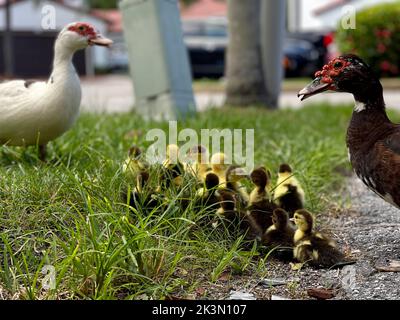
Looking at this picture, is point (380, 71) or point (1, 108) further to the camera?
point (380, 71)

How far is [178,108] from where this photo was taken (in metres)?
6.46

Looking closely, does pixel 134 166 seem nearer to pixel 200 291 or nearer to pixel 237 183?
pixel 237 183

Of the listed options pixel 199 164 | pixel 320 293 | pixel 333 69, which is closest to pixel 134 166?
pixel 199 164

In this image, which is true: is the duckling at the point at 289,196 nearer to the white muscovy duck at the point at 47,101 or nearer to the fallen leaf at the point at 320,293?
the fallen leaf at the point at 320,293

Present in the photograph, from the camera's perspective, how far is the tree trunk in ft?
26.3

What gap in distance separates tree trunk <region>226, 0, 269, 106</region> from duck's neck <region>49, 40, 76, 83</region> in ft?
13.4

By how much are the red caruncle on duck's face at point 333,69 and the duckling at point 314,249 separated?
26.4 inches

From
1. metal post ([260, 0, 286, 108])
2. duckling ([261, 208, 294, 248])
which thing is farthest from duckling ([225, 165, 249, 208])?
metal post ([260, 0, 286, 108])

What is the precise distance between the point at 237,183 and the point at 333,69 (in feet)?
2.58

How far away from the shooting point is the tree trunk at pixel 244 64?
316 inches

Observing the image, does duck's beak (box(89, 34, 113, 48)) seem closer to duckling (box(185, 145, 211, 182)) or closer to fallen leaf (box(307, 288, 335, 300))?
duckling (box(185, 145, 211, 182))

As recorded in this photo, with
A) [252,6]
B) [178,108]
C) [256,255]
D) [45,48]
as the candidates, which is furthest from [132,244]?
[45,48]
